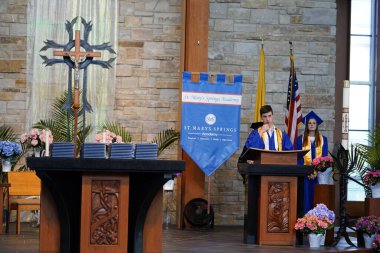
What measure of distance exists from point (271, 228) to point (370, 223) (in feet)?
3.33

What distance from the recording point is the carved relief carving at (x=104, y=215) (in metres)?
6.47

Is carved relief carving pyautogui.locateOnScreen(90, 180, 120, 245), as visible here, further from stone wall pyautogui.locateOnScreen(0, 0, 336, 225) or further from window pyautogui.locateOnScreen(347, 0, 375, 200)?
window pyautogui.locateOnScreen(347, 0, 375, 200)

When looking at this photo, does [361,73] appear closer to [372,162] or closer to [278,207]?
[372,162]

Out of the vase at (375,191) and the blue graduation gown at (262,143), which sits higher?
the blue graduation gown at (262,143)

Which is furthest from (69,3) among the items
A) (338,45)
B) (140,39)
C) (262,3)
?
(338,45)

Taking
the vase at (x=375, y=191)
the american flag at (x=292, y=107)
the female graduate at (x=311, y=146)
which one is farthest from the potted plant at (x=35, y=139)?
the vase at (x=375, y=191)

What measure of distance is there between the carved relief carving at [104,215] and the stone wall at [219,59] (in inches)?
198

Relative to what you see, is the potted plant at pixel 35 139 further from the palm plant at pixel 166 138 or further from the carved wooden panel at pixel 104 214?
the carved wooden panel at pixel 104 214

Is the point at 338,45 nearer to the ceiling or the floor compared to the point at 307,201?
nearer to the ceiling

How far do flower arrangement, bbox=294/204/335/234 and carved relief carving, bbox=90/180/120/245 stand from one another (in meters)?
2.53

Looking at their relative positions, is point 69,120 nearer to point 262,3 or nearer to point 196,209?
point 196,209

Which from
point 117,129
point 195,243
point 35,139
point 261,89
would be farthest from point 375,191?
point 35,139

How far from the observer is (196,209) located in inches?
424

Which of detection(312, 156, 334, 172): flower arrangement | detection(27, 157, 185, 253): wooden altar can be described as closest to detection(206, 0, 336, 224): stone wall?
detection(312, 156, 334, 172): flower arrangement
